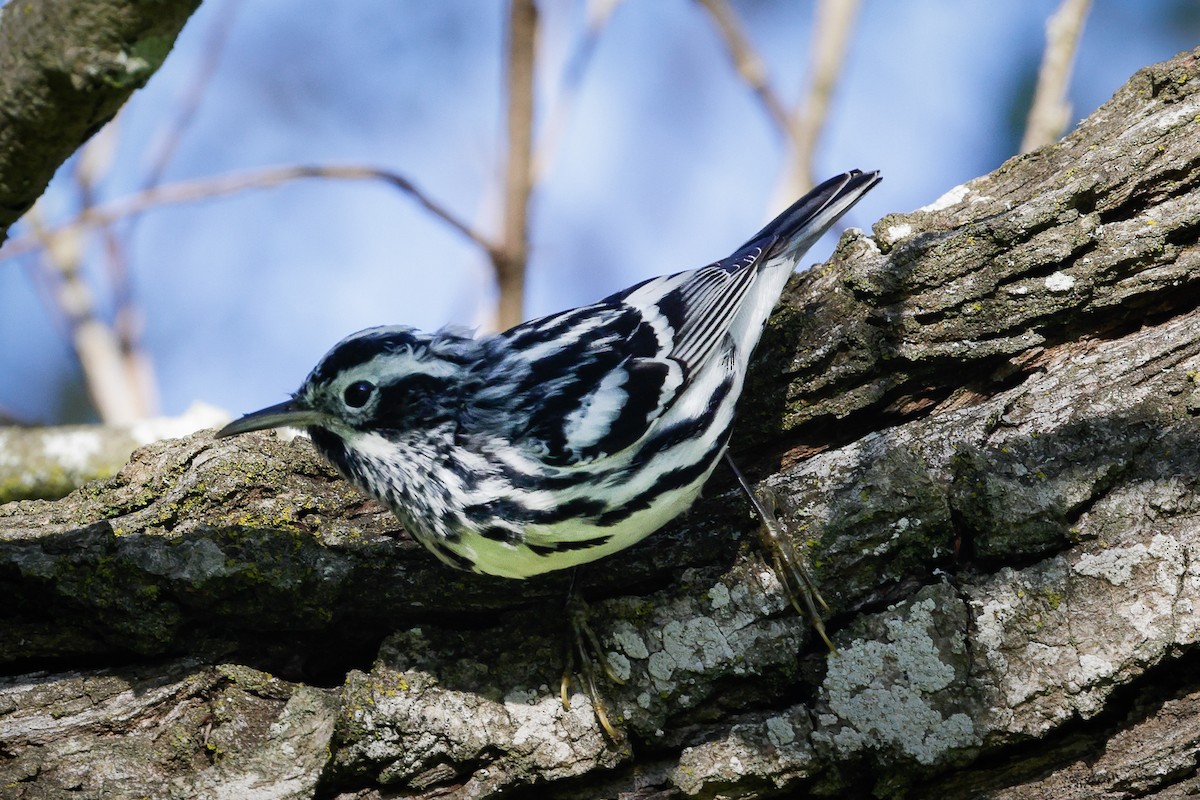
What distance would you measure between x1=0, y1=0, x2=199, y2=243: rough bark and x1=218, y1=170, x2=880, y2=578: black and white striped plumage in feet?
3.95

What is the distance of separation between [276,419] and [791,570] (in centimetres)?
154

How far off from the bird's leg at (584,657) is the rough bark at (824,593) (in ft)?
0.12

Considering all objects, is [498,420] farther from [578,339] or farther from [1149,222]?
[1149,222]

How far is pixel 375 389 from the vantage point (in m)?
3.05

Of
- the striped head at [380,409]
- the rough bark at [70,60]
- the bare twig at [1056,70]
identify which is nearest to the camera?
the rough bark at [70,60]

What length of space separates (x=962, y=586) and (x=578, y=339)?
1.41m

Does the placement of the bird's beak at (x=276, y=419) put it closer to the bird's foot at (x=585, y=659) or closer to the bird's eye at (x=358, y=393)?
the bird's eye at (x=358, y=393)

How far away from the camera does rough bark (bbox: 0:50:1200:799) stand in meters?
2.64

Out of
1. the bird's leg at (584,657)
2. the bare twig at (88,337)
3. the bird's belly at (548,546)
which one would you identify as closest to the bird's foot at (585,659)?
the bird's leg at (584,657)

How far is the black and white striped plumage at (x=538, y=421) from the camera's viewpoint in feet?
9.34

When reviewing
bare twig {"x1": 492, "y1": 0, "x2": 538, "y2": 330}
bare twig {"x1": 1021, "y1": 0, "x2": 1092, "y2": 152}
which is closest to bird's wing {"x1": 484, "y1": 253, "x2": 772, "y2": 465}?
bare twig {"x1": 492, "y1": 0, "x2": 538, "y2": 330}

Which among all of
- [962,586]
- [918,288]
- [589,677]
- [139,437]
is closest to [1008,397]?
[918,288]

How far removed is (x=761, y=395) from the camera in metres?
3.35

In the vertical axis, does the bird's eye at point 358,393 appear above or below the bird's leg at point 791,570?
above
